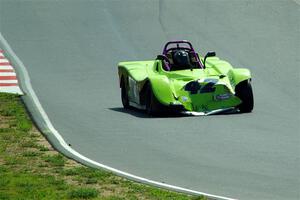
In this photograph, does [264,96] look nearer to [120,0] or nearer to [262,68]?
[262,68]

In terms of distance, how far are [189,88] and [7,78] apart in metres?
5.63

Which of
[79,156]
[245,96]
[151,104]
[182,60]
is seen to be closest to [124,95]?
[182,60]

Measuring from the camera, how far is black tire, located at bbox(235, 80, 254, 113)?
702 inches

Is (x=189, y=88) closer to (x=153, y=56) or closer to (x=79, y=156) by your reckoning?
(x=79, y=156)

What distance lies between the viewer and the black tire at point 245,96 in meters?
17.8

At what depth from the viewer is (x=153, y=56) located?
81.8ft

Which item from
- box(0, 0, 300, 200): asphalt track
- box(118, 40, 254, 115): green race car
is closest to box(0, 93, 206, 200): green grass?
box(0, 0, 300, 200): asphalt track

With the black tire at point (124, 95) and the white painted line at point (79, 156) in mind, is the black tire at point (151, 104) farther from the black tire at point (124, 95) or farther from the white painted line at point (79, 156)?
the white painted line at point (79, 156)

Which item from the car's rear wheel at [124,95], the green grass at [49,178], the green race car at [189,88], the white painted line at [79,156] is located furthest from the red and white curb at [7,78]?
the green grass at [49,178]

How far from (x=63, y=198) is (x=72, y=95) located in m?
10.5

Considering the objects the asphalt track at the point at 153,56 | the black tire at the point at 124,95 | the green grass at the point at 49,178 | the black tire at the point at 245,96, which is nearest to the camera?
the green grass at the point at 49,178

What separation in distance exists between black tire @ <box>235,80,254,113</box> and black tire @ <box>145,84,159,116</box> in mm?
1404

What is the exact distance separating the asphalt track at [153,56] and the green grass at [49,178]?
0.59 m

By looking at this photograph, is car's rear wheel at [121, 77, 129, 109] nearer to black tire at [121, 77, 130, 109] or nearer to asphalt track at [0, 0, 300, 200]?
black tire at [121, 77, 130, 109]
